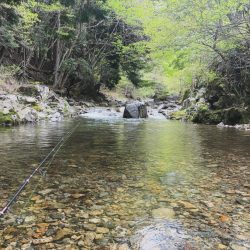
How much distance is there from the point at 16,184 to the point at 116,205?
138 cm

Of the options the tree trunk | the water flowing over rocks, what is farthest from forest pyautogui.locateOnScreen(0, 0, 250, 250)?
the tree trunk

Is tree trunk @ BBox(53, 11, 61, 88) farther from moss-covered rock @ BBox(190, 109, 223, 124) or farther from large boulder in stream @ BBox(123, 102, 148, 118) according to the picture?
moss-covered rock @ BBox(190, 109, 223, 124)

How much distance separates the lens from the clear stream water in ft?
8.34

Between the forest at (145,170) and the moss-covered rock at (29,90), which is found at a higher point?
the moss-covered rock at (29,90)

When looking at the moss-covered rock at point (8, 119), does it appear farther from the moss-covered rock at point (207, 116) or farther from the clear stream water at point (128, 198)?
the moss-covered rock at point (207, 116)

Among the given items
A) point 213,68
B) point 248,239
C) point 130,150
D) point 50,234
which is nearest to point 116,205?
point 50,234

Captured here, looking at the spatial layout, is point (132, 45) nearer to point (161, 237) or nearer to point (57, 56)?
point (57, 56)

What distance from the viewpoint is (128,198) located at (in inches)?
137

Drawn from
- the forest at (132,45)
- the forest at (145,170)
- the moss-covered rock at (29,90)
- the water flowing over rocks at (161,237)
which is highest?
the forest at (132,45)

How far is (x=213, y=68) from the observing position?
51.6 ft

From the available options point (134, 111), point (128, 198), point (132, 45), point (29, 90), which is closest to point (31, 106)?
point (29, 90)

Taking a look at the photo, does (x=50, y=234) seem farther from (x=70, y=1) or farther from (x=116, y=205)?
(x=70, y=1)

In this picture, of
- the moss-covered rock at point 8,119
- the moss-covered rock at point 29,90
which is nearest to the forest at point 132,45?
the moss-covered rock at point 29,90

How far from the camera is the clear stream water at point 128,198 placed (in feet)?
8.34
